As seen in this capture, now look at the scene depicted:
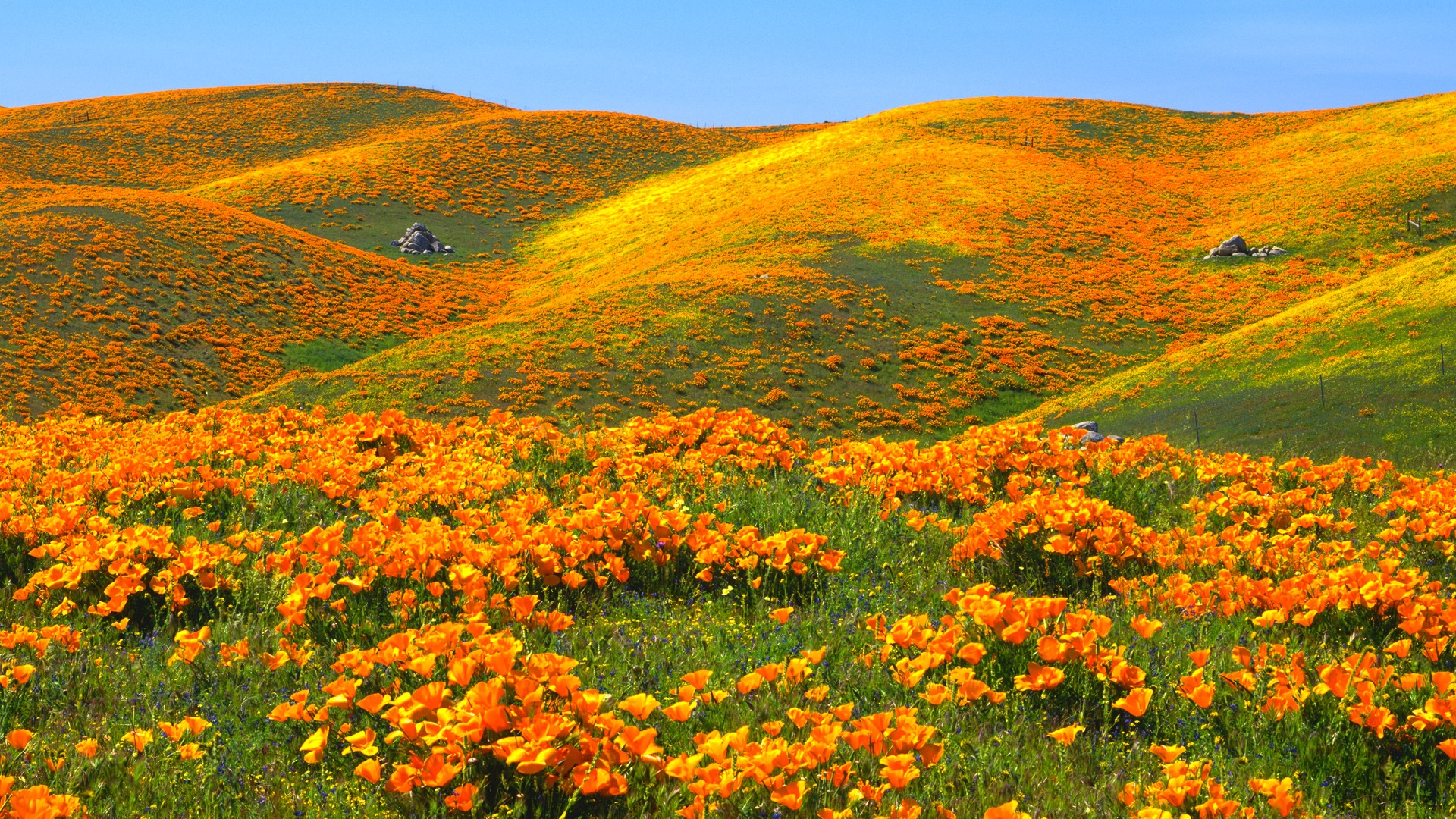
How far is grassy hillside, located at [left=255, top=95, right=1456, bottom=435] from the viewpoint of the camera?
30.2 meters

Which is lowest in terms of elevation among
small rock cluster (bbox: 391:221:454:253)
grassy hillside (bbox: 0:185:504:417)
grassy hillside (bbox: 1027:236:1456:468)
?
grassy hillside (bbox: 1027:236:1456:468)

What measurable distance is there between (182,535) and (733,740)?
4.75m

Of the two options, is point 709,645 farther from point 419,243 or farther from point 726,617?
point 419,243

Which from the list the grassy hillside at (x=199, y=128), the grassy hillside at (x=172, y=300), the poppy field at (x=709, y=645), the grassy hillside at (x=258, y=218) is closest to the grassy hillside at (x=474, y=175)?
the grassy hillside at (x=258, y=218)

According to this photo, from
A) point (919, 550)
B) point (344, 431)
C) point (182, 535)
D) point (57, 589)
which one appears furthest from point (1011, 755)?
point (344, 431)

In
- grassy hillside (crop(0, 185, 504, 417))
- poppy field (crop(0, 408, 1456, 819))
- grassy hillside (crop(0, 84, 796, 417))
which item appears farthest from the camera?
grassy hillside (crop(0, 84, 796, 417))

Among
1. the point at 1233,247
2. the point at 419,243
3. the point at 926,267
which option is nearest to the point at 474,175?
the point at 419,243

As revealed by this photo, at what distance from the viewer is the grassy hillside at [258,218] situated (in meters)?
31.2

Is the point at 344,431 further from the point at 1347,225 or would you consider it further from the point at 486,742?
the point at 1347,225

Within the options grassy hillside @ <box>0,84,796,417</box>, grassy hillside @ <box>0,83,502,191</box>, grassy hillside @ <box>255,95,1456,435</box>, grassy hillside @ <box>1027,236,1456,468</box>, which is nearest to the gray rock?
grassy hillside @ <box>255,95,1456,435</box>

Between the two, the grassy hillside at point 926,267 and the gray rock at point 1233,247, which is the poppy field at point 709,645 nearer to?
the grassy hillside at point 926,267

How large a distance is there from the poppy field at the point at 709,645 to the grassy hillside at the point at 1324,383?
12.8 meters

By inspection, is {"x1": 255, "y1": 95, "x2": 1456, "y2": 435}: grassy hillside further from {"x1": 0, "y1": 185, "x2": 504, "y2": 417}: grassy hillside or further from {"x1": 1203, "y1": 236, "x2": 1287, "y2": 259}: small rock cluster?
{"x1": 0, "y1": 185, "x2": 504, "y2": 417}: grassy hillside

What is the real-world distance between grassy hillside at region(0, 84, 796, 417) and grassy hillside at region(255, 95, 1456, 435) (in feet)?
15.0
